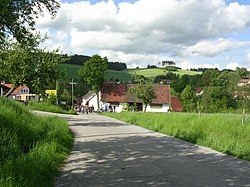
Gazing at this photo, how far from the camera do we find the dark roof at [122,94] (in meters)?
81.0

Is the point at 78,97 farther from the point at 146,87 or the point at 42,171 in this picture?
the point at 42,171

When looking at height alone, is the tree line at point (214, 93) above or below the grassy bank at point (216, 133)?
above

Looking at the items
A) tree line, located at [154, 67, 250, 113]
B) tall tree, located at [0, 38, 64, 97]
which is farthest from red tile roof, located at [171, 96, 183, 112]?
tall tree, located at [0, 38, 64, 97]

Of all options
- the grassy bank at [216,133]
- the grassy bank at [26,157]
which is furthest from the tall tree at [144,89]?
the grassy bank at [26,157]

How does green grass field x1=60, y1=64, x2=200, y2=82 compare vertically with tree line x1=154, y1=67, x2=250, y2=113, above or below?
above

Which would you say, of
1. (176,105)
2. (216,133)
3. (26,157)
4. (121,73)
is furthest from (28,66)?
(121,73)

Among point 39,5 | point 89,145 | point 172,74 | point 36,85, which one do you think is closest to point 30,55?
point 36,85

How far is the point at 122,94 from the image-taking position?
82.0 m

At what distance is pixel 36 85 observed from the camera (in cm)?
2638

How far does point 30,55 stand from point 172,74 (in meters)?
119

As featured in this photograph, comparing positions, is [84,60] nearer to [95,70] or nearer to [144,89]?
[95,70]

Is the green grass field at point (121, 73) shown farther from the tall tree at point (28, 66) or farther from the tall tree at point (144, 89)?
the tall tree at point (28, 66)

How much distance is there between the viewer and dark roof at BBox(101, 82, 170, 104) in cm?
8098

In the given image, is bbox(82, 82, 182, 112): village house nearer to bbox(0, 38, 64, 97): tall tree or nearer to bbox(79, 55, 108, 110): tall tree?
bbox(79, 55, 108, 110): tall tree
